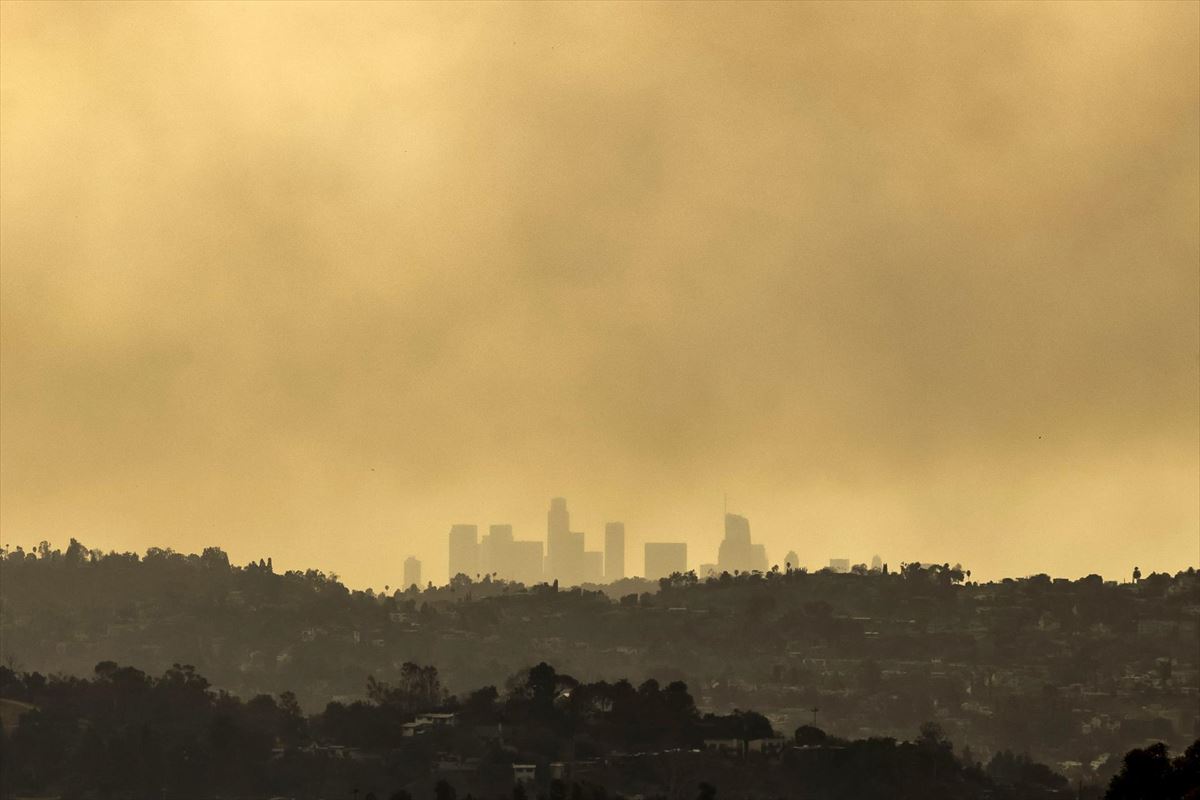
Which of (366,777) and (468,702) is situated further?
(468,702)

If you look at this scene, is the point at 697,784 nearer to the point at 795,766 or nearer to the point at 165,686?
the point at 795,766

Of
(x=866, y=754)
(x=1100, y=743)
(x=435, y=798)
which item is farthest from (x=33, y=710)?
(x=1100, y=743)

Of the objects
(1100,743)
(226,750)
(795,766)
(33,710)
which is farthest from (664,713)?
(1100,743)

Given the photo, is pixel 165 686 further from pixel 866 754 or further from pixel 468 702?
pixel 866 754

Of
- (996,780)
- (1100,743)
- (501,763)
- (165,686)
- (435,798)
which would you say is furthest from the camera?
(1100,743)

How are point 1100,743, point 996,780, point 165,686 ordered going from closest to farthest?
1. point 996,780
2. point 165,686
3. point 1100,743

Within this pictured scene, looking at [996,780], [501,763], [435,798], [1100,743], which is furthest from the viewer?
[1100,743]
